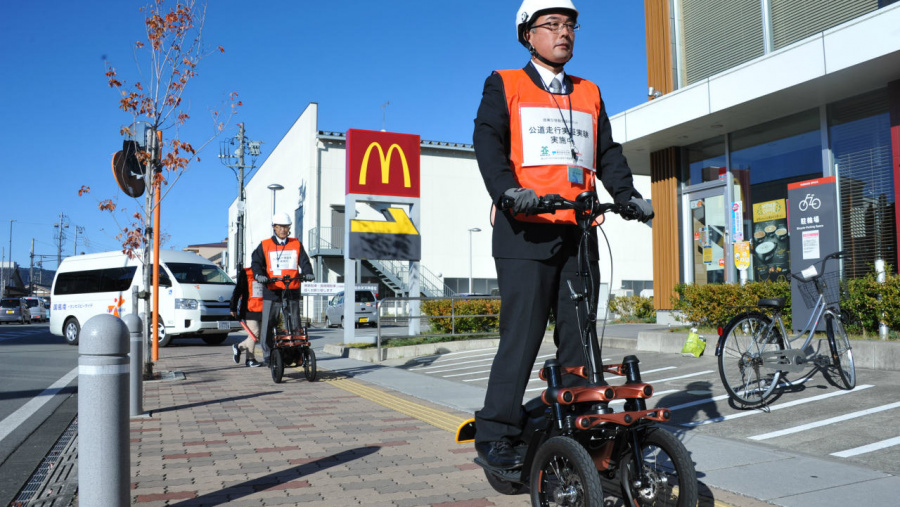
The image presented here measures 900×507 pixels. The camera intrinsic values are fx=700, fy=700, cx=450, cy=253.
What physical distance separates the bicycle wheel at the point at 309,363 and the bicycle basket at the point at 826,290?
17.8 ft

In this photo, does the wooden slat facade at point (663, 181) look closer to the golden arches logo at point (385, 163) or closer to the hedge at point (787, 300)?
the hedge at point (787, 300)

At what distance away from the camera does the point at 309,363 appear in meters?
8.48

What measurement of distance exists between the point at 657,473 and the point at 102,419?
2.03 meters

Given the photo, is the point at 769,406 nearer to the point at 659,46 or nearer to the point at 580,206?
the point at 580,206

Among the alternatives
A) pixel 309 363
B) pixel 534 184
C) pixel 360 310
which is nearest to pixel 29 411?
pixel 309 363

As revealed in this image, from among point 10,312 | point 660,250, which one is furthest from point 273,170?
point 660,250

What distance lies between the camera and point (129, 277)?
17750mm

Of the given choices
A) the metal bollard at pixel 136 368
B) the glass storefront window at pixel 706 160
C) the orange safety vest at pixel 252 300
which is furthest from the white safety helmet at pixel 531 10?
the glass storefront window at pixel 706 160

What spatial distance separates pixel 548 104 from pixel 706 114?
31.7ft

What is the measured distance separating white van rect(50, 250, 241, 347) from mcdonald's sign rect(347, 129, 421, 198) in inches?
175

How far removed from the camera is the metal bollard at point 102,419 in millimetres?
2568

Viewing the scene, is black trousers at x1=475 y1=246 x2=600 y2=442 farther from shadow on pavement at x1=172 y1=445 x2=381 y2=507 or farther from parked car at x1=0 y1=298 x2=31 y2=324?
parked car at x1=0 y1=298 x2=31 y2=324

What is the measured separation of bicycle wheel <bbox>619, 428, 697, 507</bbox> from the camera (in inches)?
92.3

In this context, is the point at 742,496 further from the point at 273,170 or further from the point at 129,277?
the point at 273,170
